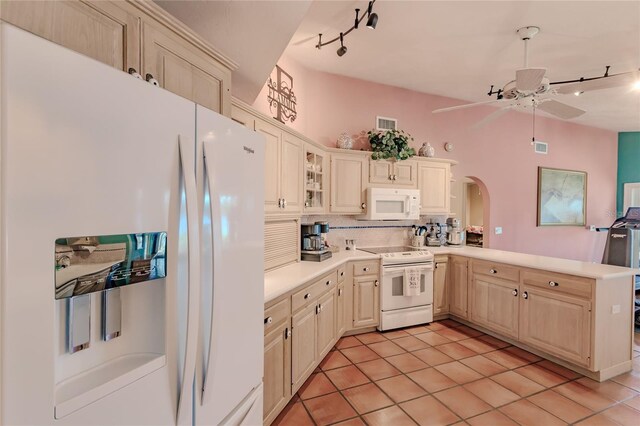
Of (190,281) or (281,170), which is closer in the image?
(190,281)

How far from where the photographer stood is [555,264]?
3.15 metres

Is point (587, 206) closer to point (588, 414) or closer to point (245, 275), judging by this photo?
point (588, 414)

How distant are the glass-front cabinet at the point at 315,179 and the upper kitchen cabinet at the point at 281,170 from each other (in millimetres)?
202

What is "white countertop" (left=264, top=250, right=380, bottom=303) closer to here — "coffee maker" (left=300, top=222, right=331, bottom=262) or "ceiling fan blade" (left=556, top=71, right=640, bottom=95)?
"coffee maker" (left=300, top=222, right=331, bottom=262)

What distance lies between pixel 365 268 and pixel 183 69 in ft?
9.38

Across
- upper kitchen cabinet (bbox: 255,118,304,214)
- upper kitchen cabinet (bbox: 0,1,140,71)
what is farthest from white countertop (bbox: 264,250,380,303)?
upper kitchen cabinet (bbox: 0,1,140,71)

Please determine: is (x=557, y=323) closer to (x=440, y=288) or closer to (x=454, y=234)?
(x=440, y=288)

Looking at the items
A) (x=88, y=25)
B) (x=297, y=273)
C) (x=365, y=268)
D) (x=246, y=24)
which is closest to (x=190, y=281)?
(x=88, y=25)

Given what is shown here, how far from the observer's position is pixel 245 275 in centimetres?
135

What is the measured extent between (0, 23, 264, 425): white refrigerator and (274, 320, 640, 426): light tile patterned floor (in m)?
1.44

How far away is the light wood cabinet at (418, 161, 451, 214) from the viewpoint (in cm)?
441

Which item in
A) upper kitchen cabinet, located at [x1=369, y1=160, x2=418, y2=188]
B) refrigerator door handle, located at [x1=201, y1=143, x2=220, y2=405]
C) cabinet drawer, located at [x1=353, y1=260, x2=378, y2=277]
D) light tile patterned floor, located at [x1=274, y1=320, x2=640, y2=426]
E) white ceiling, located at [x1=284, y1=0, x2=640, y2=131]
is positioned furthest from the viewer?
upper kitchen cabinet, located at [x1=369, y1=160, x2=418, y2=188]

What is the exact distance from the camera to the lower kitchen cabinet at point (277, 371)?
194 cm

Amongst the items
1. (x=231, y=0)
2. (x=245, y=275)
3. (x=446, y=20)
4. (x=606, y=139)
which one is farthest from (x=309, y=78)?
(x=606, y=139)
